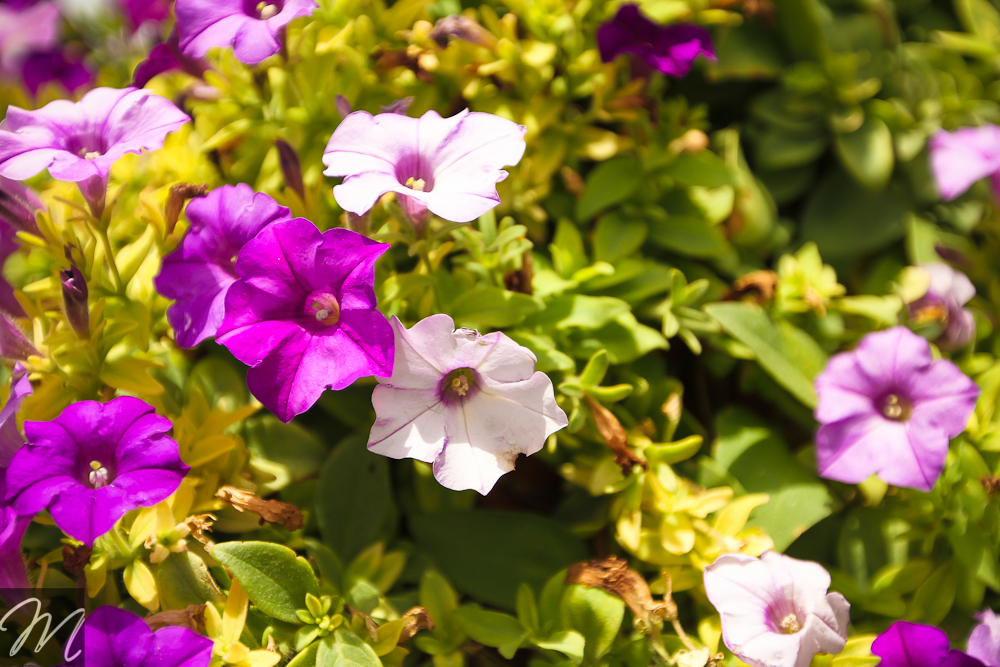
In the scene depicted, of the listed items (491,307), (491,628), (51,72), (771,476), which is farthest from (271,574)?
(51,72)

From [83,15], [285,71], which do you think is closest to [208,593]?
[285,71]

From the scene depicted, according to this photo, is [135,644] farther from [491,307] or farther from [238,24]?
[238,24]

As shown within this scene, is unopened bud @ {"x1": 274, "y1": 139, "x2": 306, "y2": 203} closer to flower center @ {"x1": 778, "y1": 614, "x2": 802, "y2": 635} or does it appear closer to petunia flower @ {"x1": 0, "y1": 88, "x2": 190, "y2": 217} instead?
petunia flower @ {"x1": 0, "y1": 88, "x2": 190, "y2": 217}

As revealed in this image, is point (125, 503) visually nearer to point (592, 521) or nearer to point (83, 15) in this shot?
point (592, 521)

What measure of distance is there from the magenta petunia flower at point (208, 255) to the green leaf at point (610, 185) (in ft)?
1.30

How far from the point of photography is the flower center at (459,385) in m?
0.67

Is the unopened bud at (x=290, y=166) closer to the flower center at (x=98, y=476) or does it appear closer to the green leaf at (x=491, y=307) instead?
the green leaf at (x=491, y=307)

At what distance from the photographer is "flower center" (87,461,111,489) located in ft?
2.14

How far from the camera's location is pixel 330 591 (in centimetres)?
74

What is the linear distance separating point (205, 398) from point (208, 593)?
0.22 m

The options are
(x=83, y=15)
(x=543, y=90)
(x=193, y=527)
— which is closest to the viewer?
(x=193, y=527)

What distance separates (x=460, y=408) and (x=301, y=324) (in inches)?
6.5

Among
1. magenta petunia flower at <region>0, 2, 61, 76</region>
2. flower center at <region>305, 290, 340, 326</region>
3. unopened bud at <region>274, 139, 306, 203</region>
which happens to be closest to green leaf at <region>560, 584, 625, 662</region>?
flower center at <region>305, 290, 340, 326</region>

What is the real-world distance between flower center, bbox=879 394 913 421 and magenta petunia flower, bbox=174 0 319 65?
0.76 meters
